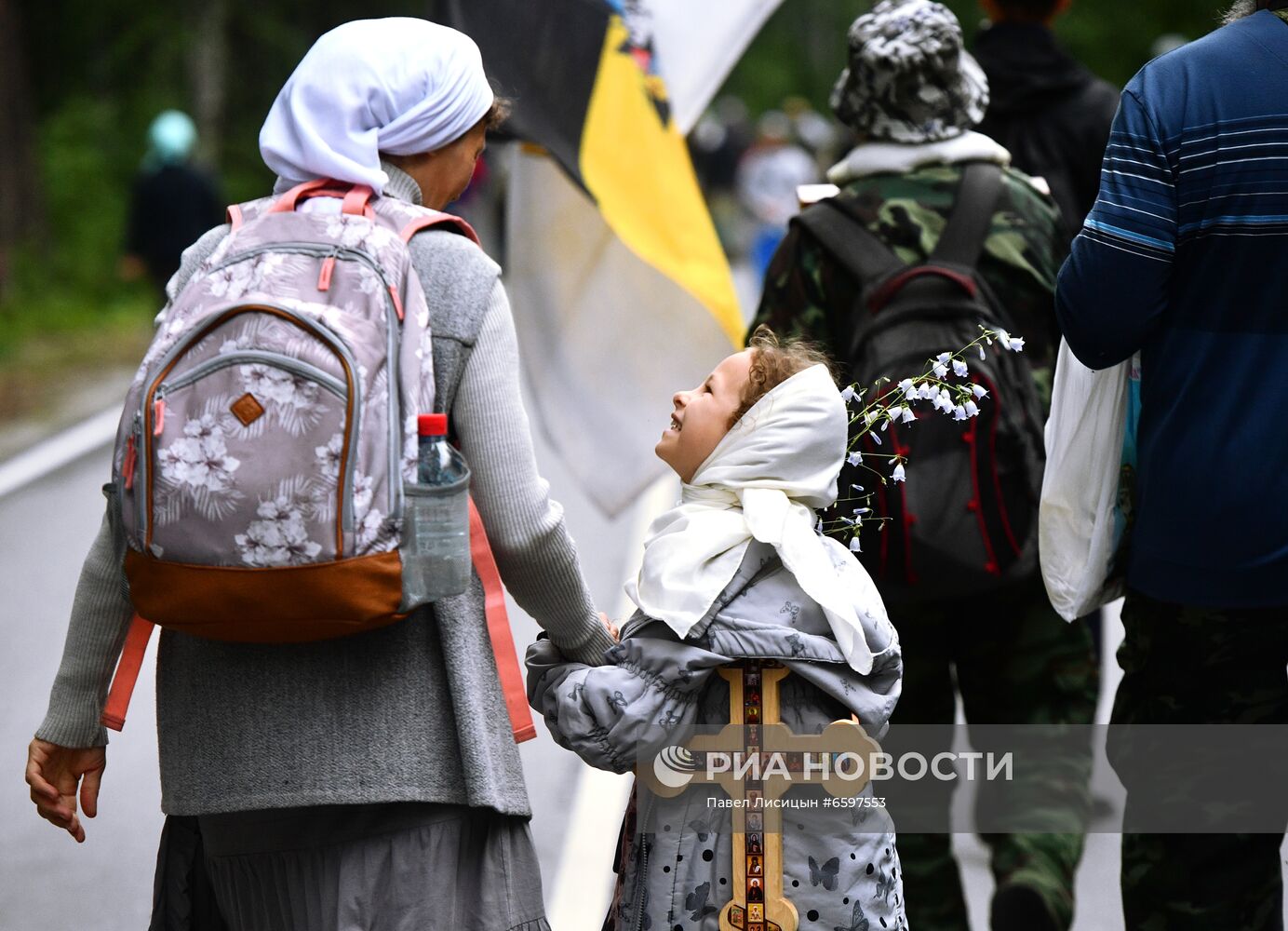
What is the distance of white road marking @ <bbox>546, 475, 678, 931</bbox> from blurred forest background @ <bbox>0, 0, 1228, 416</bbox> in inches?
534

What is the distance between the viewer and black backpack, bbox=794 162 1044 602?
4133 mm

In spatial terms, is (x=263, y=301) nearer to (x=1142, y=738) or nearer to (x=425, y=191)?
(x=425, y=191)

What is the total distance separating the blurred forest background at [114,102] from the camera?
74.9ft

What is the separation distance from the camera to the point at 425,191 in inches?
125

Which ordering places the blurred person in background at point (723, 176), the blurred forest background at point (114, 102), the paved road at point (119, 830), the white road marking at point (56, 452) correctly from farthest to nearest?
the blurred person in background at point (723, 176)
the blurred forest background at point (114, 102)
the white road marking at point (56, 452)
the paved road at point (119, 830)

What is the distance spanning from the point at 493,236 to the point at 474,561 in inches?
878

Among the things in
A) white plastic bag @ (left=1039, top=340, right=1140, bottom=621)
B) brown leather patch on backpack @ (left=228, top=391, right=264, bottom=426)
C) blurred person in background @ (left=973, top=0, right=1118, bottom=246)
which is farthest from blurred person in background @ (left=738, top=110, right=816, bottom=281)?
brown leather patch on backpack @ (left=228, top=391, right=264, bottom=426)

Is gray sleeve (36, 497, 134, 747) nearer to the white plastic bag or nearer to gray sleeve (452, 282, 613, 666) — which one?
gray sleeve (452, 282, 613, 666)

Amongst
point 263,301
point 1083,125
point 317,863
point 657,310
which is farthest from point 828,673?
point 1083,125

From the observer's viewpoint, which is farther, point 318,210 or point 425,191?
point 425,191

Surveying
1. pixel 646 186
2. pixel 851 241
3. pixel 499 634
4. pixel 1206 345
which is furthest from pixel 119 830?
pixel 1206 345

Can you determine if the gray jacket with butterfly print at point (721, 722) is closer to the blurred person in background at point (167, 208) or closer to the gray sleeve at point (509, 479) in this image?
the gray sleeve at point (509, 479)

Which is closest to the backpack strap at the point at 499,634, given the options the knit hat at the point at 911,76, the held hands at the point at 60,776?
the held hands at the point at 60,776

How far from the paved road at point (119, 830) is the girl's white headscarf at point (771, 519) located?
229cm
